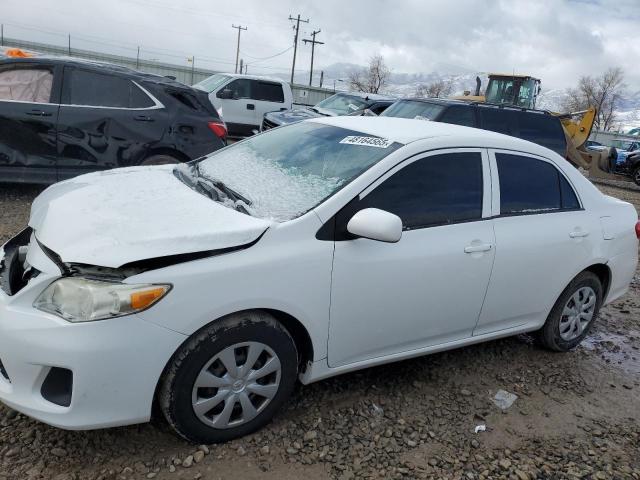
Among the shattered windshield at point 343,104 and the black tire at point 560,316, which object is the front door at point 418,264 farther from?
the shattered windshield at point 343,104

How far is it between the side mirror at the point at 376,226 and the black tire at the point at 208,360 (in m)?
0.59

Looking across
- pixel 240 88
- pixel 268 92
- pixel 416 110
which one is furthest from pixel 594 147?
pixel 416 110

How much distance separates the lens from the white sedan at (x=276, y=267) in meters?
2.24

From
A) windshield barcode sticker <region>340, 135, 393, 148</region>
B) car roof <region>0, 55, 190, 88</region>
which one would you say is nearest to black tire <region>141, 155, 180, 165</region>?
car roof <region>0, 55, 190, 88</region>

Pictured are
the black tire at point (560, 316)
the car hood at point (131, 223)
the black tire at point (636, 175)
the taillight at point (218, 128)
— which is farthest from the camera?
the black tire at point (636, 175)

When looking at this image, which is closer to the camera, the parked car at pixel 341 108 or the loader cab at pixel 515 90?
the parked car at pixel 341 108

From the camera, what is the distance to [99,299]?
218 cm

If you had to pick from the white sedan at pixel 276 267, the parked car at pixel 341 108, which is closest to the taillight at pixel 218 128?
the white sedan at pixel 276 267

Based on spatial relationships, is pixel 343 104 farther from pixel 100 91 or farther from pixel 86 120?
pixel 86 120

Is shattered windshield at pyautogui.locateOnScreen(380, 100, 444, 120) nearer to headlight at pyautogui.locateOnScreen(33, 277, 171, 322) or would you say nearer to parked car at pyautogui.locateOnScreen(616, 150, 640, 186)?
headlight at pyautogui.locateOnScreen(33, 277, 171, 322)

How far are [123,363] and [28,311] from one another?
467 mm

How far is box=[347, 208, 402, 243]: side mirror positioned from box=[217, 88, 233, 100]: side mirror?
443 inches

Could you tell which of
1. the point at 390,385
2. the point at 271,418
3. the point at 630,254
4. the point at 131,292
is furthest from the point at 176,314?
the point at 630,254

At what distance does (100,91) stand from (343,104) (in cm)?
753
